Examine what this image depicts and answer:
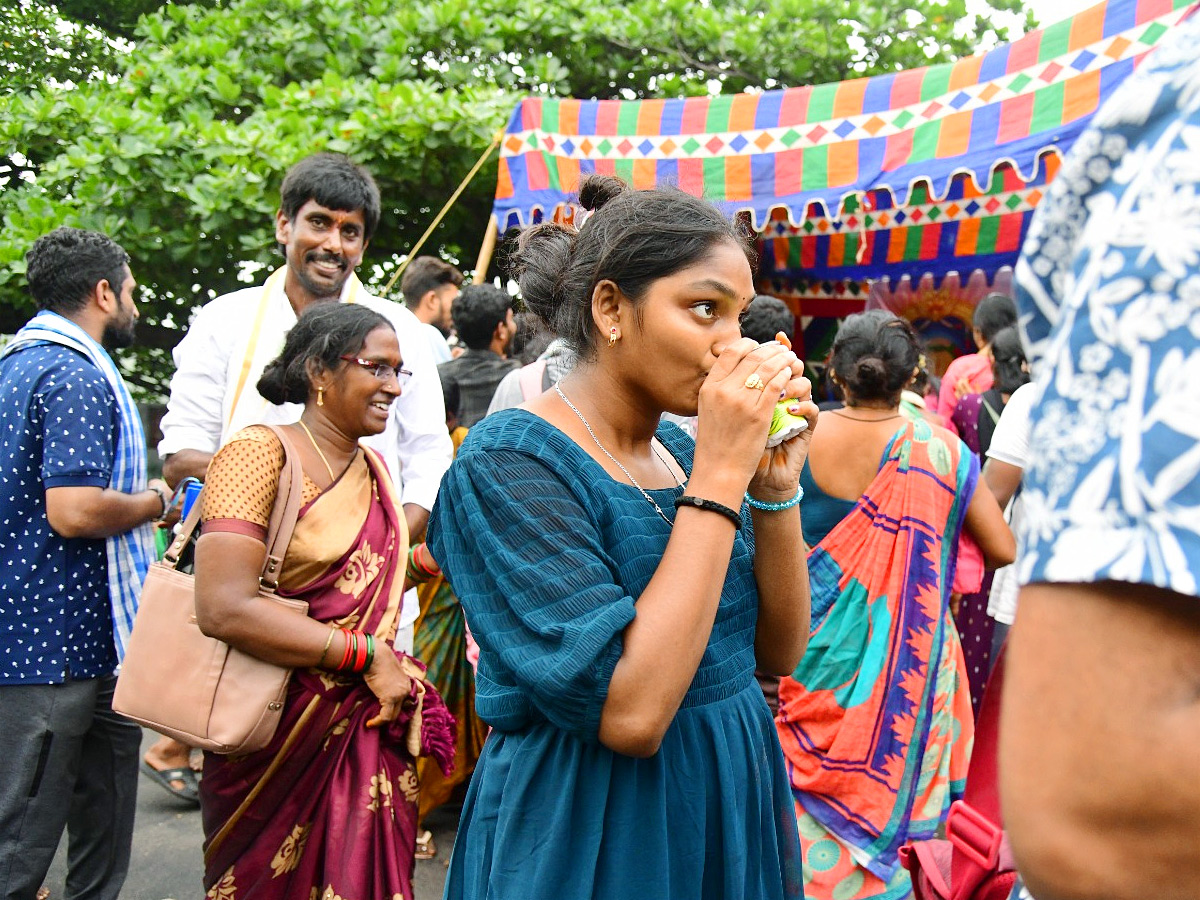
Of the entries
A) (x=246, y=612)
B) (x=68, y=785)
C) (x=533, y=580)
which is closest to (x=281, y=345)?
(x=246, y=612)

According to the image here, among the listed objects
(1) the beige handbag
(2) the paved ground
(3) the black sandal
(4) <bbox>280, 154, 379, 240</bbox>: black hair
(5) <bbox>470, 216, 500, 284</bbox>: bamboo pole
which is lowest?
(2) the paved ground

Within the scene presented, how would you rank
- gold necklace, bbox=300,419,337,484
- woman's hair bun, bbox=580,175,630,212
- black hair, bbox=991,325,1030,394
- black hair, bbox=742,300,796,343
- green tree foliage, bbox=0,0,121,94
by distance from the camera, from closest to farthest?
1. woman's hair bun, bbox=580,175,630,212
2. gold necklace, bbox=300,419,337,484
3. black hair, bbox=742,300,796,343
4. black hair, bbox=991,325,1030,394
5. green tree foliage, bbox=0,0,121,94

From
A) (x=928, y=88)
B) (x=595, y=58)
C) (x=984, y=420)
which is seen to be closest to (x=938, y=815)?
(x=984, y=420)

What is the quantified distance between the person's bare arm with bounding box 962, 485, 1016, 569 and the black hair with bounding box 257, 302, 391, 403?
2127 mm

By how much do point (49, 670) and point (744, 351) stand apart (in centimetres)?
243

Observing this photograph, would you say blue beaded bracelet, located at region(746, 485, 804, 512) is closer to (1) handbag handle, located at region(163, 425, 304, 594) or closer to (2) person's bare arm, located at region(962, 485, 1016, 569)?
(1) handbag handle, located at region(163, 425, 304, 594)

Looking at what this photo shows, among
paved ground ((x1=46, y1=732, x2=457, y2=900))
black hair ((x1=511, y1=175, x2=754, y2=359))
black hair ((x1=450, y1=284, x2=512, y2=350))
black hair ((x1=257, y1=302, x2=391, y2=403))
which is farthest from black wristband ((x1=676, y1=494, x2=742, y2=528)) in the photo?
black hair ((x1=450, y1=284, x2=512, y2=350))

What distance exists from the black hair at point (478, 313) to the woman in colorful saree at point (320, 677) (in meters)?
2.08

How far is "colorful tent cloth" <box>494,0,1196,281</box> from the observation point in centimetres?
516

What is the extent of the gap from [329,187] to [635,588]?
230 centimetres

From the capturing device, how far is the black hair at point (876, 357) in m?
3.65

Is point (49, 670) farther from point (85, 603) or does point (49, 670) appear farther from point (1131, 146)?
point (1131, 146)

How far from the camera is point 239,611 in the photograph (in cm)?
238

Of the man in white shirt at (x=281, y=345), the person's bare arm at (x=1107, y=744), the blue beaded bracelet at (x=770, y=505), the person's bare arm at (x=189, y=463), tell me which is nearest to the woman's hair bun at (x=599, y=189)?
the blue beaded bracelet at (x=770, y=505)
